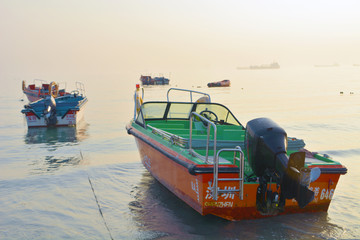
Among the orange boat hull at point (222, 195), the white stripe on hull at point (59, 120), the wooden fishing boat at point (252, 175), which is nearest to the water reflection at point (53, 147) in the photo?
the white stripe on hull at point (59, 120)

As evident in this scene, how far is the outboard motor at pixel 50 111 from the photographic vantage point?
1684 cm

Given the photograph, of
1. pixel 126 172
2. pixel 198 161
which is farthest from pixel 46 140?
pixel 198 161

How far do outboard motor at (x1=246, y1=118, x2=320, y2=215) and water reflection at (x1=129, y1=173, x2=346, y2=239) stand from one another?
1.62 ft

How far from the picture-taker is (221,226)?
6.30 m

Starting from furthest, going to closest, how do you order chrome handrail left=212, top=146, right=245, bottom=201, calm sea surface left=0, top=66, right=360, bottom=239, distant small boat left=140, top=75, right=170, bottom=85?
1. distant small boat left=140, top=75, right=170, bottom=85
2. calm sea surface left=0, top=66, right=360, bottom=239
3. chrome handrail left=212, top=146, right=245, bottom=201

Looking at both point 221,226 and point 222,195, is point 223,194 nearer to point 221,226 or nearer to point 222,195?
point 222,195

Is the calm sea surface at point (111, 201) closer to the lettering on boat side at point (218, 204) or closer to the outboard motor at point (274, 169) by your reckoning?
the lettering on boat side at point (218, 204)

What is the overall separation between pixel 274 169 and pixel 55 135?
38.4 ft

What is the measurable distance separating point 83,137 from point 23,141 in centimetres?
212

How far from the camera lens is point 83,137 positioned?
15008 mm

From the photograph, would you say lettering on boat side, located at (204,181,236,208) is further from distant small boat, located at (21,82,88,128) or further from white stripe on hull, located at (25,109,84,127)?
white stripe on hull, located at (25,109,84,127)

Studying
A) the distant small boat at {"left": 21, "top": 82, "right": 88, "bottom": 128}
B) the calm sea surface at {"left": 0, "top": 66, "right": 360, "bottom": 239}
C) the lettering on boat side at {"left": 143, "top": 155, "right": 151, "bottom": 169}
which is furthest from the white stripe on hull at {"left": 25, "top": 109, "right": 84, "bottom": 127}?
the lettering on boat side at {"left": 143, "top": 155, "right": 151, "bottom": 169}

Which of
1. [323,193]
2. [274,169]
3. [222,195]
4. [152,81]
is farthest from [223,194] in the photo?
[152,81]

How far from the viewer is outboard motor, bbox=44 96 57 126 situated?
1684 cm
